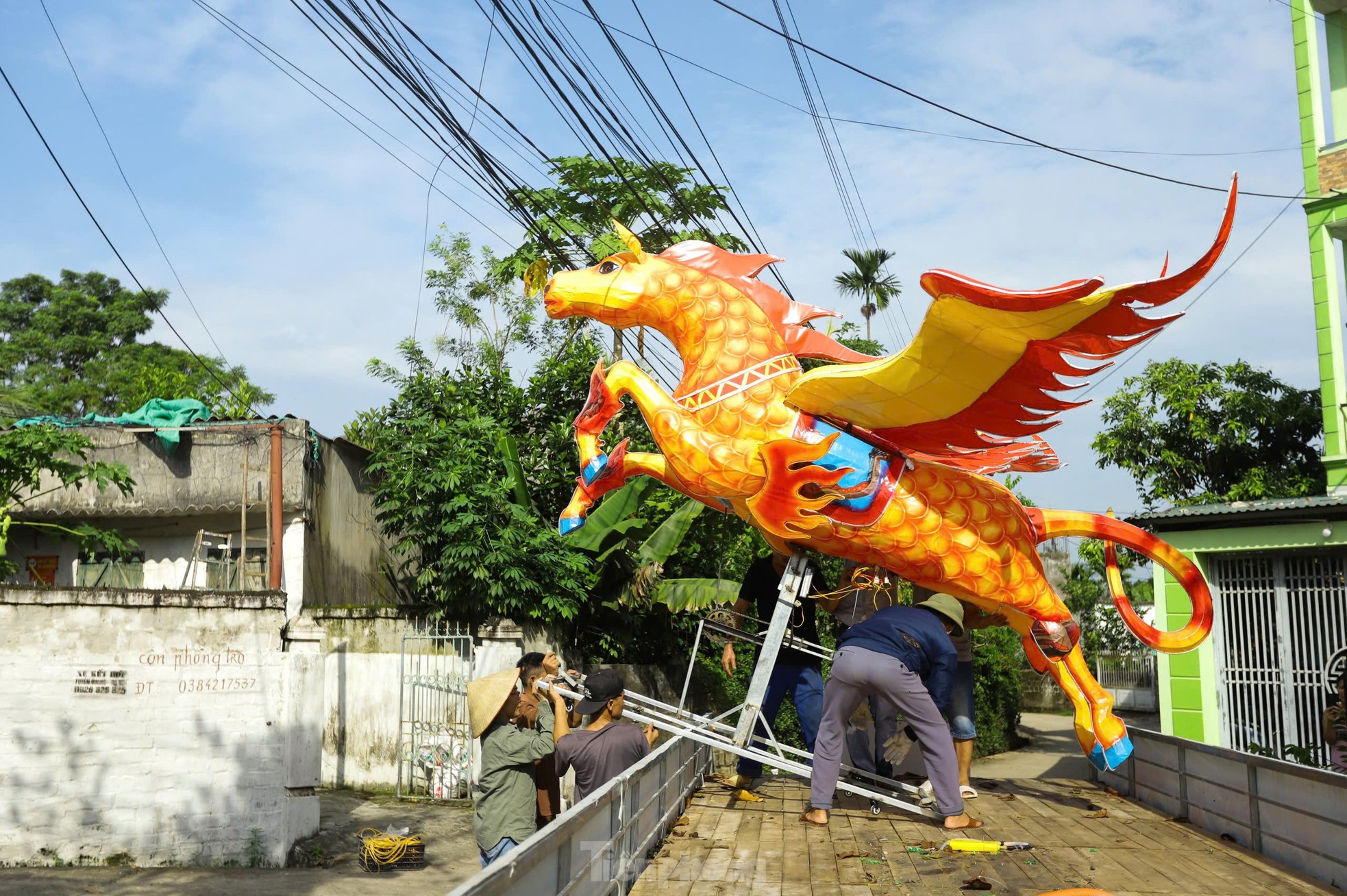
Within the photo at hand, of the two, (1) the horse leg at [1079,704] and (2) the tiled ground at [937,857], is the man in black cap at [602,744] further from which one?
(1) the horse leg at [1079,704]

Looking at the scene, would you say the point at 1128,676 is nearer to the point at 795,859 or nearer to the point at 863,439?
the point at 863,439

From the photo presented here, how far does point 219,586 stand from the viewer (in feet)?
42.2

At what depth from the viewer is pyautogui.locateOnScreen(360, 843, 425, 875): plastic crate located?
8977mm

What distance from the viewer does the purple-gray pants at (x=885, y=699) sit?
5875 millimetres

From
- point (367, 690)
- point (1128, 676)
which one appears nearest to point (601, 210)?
point (367, 690)

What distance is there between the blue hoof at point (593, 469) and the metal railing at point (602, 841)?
1.79m

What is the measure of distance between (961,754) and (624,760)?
2835 mm

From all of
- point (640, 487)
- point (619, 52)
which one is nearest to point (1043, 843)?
point (619, 52)

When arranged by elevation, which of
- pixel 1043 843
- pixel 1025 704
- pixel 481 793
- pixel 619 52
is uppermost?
pixel 619 52

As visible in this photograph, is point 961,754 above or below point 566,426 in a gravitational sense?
below

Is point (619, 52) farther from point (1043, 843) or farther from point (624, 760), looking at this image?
point (1043, 843)

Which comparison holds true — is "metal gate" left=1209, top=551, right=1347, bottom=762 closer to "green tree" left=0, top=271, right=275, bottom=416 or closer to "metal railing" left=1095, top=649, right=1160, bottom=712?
"metal railing" left=1095, top=649, right=1160, bottom=712

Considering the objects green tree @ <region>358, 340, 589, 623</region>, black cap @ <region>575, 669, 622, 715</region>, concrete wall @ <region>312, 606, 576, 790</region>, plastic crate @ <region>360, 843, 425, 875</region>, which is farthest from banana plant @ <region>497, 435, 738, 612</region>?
black cap @ <region>575, 669, 622, 715</region>

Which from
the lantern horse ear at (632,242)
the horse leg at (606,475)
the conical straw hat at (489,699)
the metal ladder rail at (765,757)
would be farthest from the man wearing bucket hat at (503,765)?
the lantern horse ear at (632,242)
